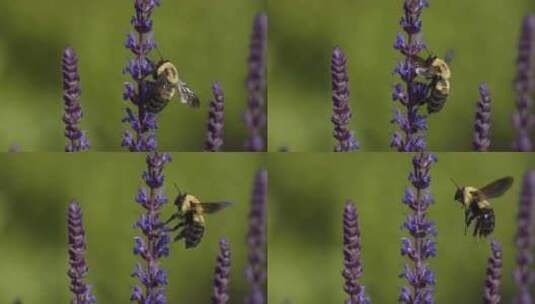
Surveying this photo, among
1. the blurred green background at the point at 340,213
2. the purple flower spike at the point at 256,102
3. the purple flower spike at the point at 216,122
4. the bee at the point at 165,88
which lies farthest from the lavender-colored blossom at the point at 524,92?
the bee at the point at 165,88

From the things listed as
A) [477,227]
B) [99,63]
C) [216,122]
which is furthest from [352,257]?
[99,63]

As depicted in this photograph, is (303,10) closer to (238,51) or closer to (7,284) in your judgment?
(238,51)

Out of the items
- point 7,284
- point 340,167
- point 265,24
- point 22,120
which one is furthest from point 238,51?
point 7,284

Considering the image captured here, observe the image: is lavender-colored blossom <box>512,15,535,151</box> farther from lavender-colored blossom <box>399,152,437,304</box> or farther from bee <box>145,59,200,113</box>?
bee <box>145,59,200,113</box>

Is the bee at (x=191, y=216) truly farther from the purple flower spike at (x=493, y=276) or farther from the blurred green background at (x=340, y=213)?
the purple flower spike at (x=493, y=276)

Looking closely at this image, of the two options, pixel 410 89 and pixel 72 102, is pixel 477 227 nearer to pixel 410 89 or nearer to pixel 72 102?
pixel 410 89

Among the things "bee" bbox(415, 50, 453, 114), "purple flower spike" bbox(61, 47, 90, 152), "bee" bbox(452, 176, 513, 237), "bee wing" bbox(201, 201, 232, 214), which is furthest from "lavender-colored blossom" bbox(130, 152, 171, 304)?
"bee" bbox(452, 176, 513, 237)

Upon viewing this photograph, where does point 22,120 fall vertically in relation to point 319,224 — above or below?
above
